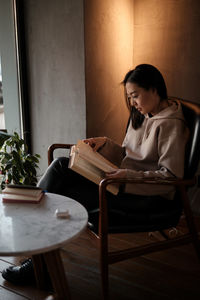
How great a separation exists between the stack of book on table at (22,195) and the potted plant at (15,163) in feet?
2.11

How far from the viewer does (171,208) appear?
4.75ft

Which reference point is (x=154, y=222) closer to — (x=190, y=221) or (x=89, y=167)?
(x=190, y=221)

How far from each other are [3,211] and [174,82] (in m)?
1.51

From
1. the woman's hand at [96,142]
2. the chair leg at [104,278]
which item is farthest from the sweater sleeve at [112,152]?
the chair leg at [104,278]

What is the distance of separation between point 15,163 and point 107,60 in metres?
0.93

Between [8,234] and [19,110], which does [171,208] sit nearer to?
[8,234]

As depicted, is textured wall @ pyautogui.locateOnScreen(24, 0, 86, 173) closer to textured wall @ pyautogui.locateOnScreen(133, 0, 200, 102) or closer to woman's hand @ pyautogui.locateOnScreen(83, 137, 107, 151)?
woman's hand @ pyautogui.locateOnScreen(83, 137, 107, 151)

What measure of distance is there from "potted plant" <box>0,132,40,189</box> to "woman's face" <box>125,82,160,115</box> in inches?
32.5

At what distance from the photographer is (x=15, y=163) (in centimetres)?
193

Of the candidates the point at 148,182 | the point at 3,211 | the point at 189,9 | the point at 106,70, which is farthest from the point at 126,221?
the point at 189,9

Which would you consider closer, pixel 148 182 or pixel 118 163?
pixel 148 182

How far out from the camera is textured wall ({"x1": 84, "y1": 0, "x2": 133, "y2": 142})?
195cm

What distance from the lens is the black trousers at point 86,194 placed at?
141 cm

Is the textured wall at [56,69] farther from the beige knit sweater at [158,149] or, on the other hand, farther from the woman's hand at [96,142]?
the beige knit sweater at [158,149]
